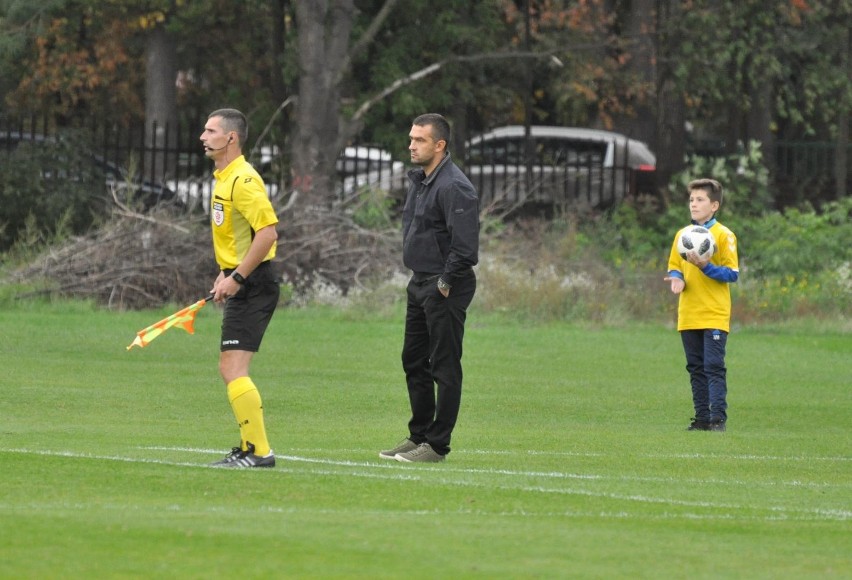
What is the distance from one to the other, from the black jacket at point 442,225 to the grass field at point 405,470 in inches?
44.1

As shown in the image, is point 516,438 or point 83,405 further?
point 83,405

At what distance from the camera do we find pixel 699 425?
42.2 ft

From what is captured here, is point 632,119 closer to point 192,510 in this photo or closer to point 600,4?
point 600,4

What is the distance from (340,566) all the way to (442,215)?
12.0 ft

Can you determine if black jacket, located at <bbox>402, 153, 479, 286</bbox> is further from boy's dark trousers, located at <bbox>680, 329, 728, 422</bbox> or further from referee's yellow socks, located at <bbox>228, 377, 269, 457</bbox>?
boy's dark trousers, located at <bbox>680, 329, 728, 422</bbox>

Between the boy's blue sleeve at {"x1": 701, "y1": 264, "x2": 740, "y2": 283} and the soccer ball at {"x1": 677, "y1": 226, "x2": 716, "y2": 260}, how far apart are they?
73 millimetres

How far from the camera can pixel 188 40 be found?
40031 millimetres

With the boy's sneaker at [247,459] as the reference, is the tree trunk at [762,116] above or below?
above

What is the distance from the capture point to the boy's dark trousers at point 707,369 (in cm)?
1248

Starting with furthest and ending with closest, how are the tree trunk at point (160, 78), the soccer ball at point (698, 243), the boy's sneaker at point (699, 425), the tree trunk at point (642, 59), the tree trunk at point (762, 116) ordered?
the tree trunk at point (160, 78) → the tree trunk at point (762, 116) → the tree trunk at point (642, 59) → the boy's sneaker at point (699, 425) → the soccer ball at point (698, 243)

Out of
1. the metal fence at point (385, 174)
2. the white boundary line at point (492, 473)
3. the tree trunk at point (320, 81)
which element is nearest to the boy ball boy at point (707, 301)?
the white boundary line at point (492, 473)

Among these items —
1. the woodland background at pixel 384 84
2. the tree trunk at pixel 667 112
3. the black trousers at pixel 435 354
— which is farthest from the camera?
the tree trunk at pixel 667 112

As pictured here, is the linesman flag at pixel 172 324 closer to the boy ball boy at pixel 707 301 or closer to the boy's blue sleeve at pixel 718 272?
the boy ball boy at pixel 707 301

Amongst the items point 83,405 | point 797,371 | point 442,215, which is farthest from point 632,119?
point 442,215
